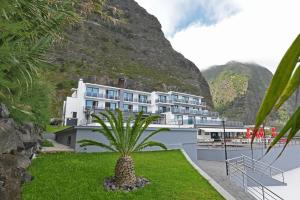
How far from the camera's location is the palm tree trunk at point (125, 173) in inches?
444

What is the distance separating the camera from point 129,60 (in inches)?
4023

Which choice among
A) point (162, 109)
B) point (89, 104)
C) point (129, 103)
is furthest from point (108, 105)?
point (162, 109)

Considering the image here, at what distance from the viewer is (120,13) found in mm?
5168

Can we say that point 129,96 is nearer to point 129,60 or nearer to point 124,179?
point 129,60

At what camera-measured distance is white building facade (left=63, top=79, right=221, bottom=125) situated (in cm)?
5212

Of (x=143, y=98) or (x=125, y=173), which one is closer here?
(x=125, y=173)

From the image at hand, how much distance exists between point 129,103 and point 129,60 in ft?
150

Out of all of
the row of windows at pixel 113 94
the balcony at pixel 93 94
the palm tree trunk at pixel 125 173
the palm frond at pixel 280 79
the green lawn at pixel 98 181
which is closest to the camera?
the palm frond at pixel 280 79

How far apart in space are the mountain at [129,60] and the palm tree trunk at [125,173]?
53937 mm

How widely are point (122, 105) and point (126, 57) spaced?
4933cm

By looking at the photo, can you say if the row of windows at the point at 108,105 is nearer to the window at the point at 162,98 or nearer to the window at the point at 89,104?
the window at the point at 89,104

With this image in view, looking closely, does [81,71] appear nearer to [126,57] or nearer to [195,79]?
[126,57]

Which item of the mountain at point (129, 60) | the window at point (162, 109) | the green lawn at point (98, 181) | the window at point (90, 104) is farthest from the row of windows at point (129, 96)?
the green lawn at point (98, 181)

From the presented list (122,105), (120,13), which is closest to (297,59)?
(120,13)
